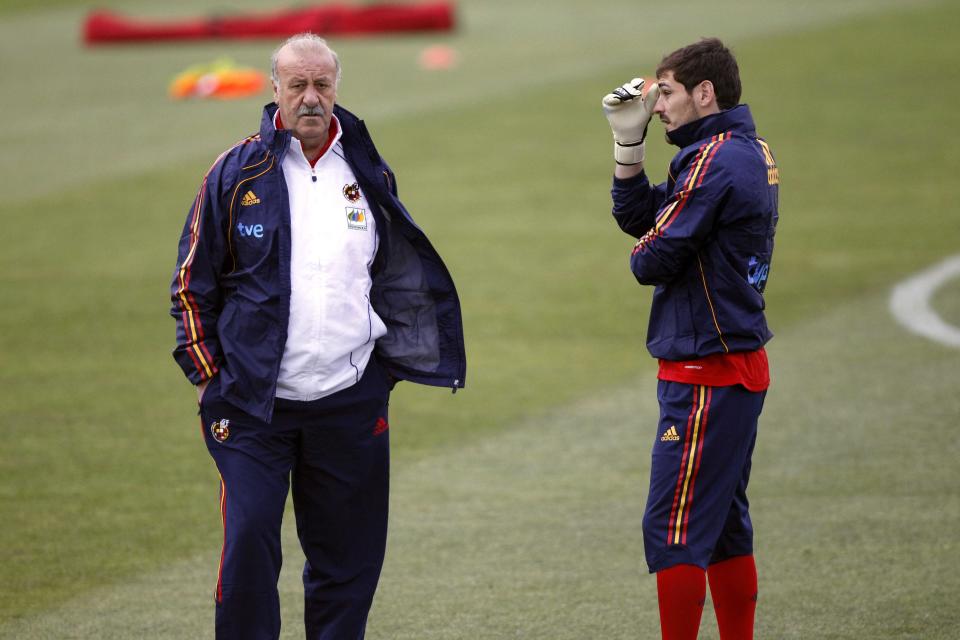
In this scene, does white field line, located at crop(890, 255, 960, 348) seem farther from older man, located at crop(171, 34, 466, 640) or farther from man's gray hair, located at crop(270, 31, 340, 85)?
man's gray hair, located at crop(270, 31, 340, 85)

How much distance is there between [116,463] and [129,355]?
2.33 m

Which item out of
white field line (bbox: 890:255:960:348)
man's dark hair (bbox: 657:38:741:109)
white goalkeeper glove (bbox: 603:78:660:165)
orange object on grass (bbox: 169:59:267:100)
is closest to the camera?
man's dark hair (bbox: 657:38:741:109)

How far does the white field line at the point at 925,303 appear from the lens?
1011cm

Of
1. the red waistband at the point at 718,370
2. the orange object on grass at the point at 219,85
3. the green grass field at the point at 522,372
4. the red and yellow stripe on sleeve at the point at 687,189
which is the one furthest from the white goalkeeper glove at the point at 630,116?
the orange object on grass at the point at 219,85

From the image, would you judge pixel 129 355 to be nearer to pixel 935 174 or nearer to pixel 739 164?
pixel 739 164

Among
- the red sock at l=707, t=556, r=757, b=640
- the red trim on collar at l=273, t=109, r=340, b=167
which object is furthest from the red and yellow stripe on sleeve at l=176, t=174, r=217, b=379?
the red sock at l=707, t=556, r=757, b=640

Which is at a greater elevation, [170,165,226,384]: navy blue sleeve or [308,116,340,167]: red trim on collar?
[308,116,340,167]: red trim on collar

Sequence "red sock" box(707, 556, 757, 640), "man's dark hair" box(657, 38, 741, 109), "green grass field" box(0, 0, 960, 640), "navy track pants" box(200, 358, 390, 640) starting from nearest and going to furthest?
"navy track pants" box(200, 358, 390, 640), "man's dark hair" box(657, 38, 741, 109), "red sock" box(707, 556, 757, 640), "green grass field" box(0, 0, 960, 640)

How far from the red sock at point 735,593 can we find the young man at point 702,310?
1.10 ft

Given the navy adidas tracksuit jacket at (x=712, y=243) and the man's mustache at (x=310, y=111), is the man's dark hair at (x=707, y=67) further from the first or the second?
the man's mustache at (x=310, y=111)

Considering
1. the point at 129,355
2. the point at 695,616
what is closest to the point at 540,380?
the point at 129,355

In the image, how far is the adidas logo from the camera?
4.57m

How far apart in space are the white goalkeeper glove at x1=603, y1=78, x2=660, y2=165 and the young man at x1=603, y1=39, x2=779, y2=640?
79mm

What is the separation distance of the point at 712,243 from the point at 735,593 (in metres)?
1.25
